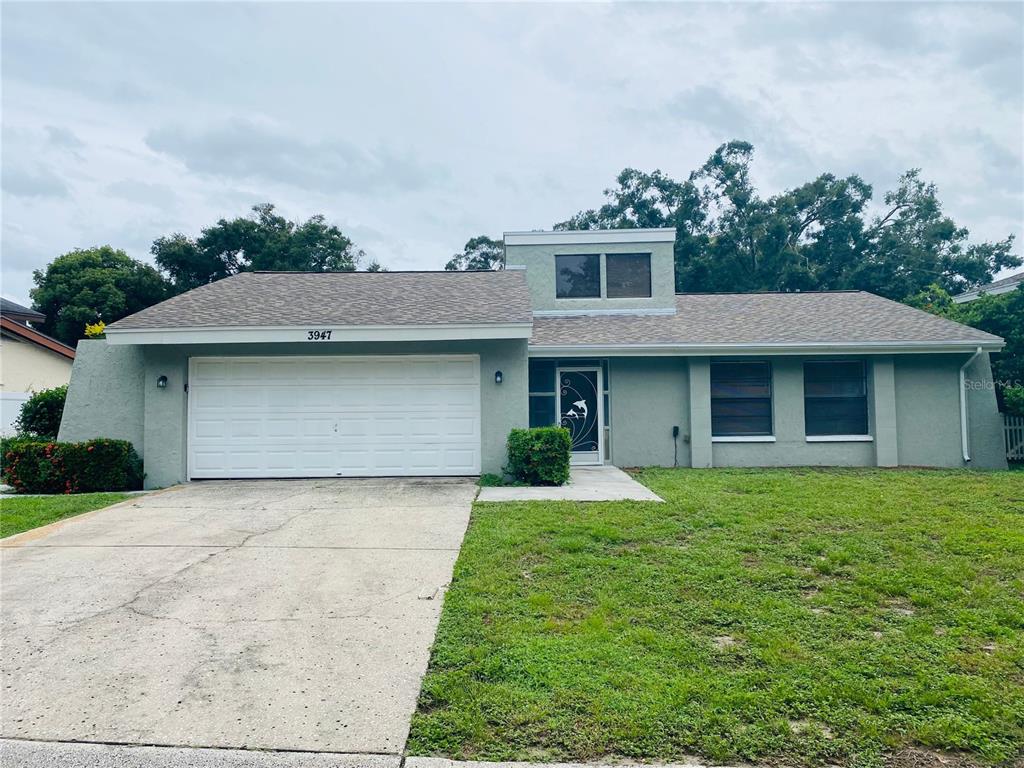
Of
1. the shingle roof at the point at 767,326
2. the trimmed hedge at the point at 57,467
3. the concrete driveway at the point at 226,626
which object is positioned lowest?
the concrete driveway at the point at 226,626

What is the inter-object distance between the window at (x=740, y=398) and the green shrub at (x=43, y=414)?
13967 millimetres

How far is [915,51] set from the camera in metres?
12.8

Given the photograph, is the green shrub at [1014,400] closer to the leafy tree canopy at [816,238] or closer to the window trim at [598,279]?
the window trim at [598,279]

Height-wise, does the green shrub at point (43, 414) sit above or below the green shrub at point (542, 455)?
above

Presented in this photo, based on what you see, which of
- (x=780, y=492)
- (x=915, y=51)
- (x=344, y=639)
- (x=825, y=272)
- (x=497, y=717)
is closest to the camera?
(x=497, y=717)

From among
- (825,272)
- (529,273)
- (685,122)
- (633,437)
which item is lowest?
(633,437)

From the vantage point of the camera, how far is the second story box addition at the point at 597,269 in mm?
15125

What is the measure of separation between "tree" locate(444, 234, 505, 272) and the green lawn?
105 ft

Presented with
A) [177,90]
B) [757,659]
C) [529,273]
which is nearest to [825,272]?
[529,273]

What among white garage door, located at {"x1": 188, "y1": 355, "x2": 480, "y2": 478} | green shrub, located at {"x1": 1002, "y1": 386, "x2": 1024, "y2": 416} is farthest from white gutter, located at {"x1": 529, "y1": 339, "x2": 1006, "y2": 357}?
white garage door, located at {"x1": 188, "y1": 355, "x2": 480, "y2": 478}

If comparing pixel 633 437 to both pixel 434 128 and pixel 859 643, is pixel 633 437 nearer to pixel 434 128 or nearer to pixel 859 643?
pixel 859 643

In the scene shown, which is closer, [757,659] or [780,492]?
[757,659]

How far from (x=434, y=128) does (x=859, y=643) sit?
59.3 feet

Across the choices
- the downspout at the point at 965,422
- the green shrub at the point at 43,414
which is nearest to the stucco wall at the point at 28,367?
the green shrub at the point at 43,414
